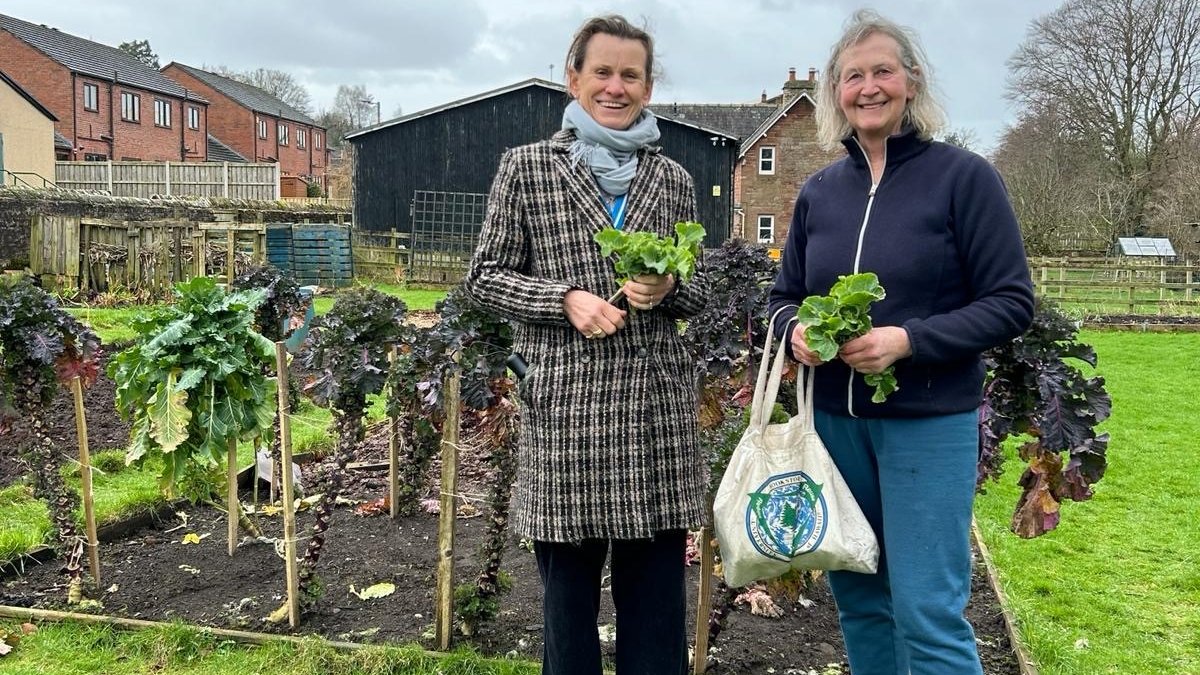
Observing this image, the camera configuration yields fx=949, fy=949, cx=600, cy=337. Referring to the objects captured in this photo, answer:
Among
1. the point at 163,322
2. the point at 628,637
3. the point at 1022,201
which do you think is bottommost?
the point at 628,637

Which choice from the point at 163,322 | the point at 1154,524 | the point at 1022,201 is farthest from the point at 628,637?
the point at 1022,201

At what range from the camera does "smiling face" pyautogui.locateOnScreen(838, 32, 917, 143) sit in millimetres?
2512

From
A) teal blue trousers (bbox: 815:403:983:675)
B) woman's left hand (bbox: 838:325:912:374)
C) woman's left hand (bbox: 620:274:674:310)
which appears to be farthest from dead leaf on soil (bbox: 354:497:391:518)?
woman's left hand (bbox: 838:325:912:374)

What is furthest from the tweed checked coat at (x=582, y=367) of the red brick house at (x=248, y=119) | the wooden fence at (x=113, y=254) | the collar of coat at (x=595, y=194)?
the red brick house at (x=248, y=119)

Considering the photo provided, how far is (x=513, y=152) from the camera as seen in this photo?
271 centimetres

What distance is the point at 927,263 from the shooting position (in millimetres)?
2424

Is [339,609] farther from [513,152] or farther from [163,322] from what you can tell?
[513,152]

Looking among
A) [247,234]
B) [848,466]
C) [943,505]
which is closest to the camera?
[943,505]

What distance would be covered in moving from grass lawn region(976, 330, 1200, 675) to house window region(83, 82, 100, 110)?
146 ft

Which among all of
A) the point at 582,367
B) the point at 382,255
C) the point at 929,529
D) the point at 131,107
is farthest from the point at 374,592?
the point at 131,107

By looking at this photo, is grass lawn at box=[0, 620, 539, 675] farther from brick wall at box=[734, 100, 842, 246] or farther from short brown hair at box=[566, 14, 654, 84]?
brick wall at box=[734, 100, 842, 246]

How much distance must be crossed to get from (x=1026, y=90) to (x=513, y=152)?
4410 cm

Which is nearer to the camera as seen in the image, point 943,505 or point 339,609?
point 943,505

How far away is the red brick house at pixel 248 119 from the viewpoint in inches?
2233
